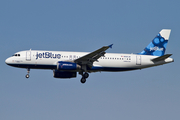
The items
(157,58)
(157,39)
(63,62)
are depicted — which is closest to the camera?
(63,62)

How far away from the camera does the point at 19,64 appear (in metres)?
48.4

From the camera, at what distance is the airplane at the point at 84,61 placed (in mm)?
48125

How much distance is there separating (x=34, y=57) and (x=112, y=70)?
11027mm

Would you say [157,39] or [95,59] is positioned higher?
[157,39]

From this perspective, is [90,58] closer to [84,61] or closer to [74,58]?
[84,61]

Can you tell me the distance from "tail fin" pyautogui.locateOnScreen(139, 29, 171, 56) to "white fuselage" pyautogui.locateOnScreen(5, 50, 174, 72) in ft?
5.72

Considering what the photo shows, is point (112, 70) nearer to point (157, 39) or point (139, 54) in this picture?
point (139, 54)

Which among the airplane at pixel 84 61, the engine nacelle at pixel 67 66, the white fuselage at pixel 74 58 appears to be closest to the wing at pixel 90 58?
the airplane at pixel 84 61

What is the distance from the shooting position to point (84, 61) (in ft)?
159

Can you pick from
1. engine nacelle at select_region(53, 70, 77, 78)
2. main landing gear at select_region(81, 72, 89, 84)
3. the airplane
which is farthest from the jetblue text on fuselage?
main landing gear at select_region(81, 72, 89, 84)

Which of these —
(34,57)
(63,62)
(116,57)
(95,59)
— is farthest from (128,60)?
(34,57)

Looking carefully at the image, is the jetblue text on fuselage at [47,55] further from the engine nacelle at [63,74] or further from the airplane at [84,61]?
the engine nacelle at [63,74]

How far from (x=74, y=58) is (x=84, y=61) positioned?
1.72m

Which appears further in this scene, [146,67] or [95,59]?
[146,67]
